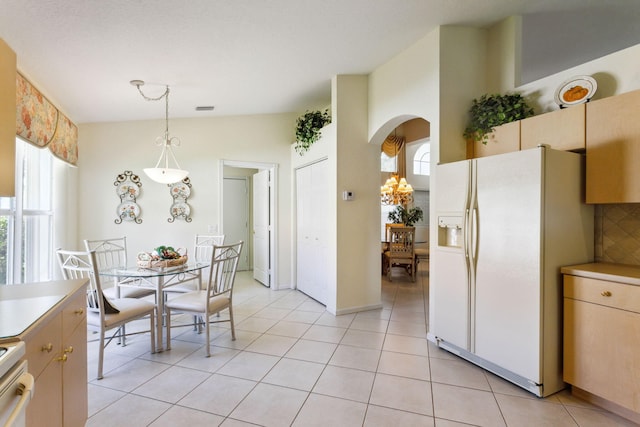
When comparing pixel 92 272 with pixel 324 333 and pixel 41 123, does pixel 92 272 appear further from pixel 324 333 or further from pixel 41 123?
pixel 324 333

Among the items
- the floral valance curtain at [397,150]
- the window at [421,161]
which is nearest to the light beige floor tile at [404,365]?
the floral valance curtain at [397,150]

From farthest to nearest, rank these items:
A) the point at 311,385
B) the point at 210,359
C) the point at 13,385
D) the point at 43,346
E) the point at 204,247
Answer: the point at 204,247, the point at 210,359, the point at 311,385, the point at 43,346, the point at 13,385

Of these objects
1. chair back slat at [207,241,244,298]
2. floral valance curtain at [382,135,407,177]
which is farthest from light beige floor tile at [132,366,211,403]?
floral valance curtain at [382,135,407,177]

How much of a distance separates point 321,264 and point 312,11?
296cm

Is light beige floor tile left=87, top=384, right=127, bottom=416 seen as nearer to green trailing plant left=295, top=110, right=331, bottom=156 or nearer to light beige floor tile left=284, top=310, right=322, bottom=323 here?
light beige floor tile left=284, top=310, right=322, bottom=323

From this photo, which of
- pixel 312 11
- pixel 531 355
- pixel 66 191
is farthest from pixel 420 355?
pixel 66 191

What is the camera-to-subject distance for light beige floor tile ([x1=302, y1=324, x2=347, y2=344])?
3111 millimetres

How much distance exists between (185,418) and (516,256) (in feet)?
8.07

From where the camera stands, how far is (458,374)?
2.42 meters

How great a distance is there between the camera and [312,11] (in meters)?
2.48

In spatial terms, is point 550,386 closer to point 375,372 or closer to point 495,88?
point 375,372

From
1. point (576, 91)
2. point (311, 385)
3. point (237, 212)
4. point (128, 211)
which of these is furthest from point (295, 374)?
point (237, 212)

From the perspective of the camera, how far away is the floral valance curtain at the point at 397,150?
7473 mm

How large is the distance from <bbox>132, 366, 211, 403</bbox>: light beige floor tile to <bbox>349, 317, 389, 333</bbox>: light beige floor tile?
5.42ft
